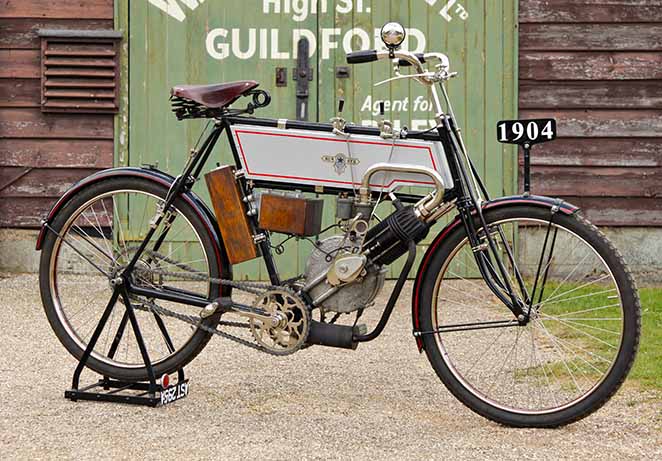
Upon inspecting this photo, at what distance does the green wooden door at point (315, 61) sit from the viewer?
7438mm

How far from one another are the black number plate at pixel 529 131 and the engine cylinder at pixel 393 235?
45cm

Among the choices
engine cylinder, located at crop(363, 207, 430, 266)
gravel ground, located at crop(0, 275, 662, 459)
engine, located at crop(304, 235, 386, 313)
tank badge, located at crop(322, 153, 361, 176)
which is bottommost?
gravel ground, located at crop(0, 275, 662, 459)

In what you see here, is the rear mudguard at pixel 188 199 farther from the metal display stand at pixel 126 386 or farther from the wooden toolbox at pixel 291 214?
the metal display stand at pixel 126 386

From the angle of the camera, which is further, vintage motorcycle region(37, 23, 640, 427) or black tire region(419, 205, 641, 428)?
vintage motorcycle region(37, 23, 640, 427)

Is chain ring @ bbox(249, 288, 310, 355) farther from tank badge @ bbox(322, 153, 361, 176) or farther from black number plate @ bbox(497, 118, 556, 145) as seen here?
black number plate @ bbox(497, 118, 556, 145)

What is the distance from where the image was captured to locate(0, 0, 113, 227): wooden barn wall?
24.7 ft

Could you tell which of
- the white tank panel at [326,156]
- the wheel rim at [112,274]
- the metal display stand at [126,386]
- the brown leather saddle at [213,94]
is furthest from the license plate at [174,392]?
the brown leather saddle at [213,94]

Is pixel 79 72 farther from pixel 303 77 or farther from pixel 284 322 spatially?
pixel 284 322

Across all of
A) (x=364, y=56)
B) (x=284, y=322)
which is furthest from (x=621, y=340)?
(x=364, y=56)

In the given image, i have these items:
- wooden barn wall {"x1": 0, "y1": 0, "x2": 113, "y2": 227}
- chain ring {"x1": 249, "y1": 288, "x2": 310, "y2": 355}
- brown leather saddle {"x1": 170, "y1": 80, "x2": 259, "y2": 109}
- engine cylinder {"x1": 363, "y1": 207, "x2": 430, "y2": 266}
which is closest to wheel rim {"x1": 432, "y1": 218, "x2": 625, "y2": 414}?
engine cylinder {"x1": 363, "y1": 207, "x2": 430, "y2": 266}

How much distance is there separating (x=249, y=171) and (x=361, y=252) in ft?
1.77

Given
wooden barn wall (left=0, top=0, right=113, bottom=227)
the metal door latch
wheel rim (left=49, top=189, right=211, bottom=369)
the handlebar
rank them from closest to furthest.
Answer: the handlebar → wheel rim (left=49, top=189, right=211, bottom=369) → the metal door latch → wooden barn wall (left=0, top=0, right=113, bottom=227)

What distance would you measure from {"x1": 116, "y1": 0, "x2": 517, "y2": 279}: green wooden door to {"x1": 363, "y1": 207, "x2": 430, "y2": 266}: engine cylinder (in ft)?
10.9

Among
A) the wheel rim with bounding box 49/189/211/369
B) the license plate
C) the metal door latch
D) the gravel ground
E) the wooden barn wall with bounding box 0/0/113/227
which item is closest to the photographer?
the gravel ground
